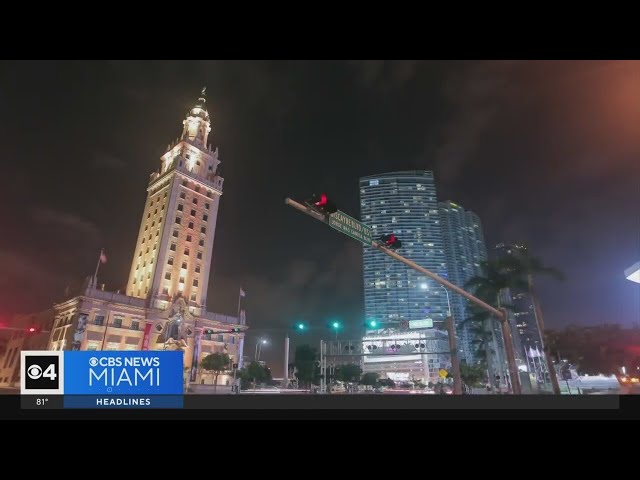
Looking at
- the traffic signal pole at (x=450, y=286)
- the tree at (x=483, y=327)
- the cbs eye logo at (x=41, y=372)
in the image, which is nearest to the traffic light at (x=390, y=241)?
the traffic signal pole at (x=450, y=286)

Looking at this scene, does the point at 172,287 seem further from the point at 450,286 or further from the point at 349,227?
the point at 349,227

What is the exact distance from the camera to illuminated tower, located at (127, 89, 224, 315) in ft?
240

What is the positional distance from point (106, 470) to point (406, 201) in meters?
180

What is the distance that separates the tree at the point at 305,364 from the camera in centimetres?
8319

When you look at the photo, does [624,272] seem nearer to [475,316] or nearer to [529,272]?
[529,272]

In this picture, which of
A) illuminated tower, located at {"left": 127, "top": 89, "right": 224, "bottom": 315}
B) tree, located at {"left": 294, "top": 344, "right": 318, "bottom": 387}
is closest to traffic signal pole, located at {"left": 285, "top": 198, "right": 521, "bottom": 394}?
tree, located at {"left": 294, "top": 344, "right": 318, "bottom": 387}

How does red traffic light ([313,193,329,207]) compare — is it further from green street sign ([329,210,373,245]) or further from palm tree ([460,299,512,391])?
palm tree ([460,299,512,391])

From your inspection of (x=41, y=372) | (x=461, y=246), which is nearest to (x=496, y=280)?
(x=41, y=372)

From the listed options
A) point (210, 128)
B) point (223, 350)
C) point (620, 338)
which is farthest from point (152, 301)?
point (620, 338)

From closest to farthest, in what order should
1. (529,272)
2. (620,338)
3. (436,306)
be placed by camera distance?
(620,338), (529,272), (436,306)

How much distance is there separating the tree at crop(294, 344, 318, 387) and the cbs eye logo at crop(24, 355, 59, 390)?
7423 cm

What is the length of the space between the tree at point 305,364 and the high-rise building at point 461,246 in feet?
302

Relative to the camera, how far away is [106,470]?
643 centimetres

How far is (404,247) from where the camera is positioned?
171 metres
